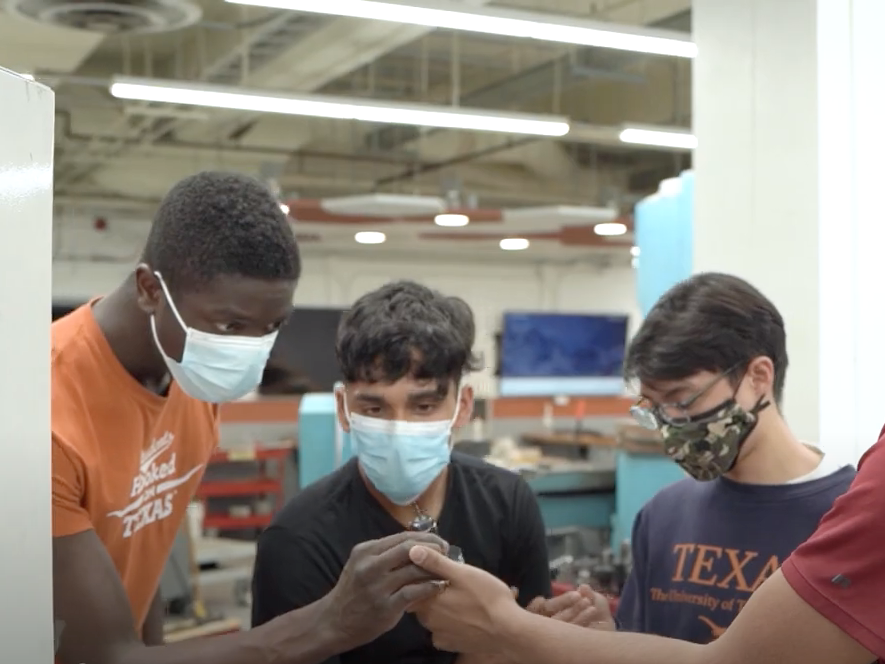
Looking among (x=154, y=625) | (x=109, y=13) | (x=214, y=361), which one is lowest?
(x=154, y=625)

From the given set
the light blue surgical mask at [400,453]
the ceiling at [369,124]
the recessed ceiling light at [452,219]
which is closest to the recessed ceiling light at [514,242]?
the ceiling at [369,124]

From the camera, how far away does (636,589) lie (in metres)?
1.99

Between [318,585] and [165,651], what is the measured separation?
263mm

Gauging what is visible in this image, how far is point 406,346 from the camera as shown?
1.87 meters

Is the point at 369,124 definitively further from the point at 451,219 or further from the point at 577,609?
the point at 577,609

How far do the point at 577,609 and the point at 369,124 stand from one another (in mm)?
8798

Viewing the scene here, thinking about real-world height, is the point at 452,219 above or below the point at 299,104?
below

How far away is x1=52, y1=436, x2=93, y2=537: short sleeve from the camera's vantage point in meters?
1.59

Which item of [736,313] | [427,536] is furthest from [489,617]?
[736,313]

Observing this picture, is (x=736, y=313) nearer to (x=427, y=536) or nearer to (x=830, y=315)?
(x=830, y=315)

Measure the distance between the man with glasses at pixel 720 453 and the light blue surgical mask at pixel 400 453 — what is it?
0.38 meters

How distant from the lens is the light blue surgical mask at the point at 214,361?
70.7 inches

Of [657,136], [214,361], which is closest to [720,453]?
[214,361]

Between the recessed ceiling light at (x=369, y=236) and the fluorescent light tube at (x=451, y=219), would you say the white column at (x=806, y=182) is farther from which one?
the recessed ceiling light at (x=369, y=236)
